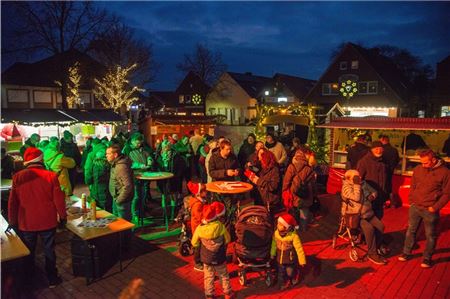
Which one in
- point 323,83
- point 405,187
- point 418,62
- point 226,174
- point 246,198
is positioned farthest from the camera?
point 418,62

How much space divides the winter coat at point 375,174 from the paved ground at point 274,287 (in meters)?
1.27

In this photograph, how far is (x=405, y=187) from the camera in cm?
973

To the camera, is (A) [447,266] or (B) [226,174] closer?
(A) [447,266]

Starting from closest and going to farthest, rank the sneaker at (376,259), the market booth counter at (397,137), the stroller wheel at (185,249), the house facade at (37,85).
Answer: the sneaker at (376,259) → the stroller wheel at (185,249) → the market booth counter at (397,137) → the house facade at (37,85)

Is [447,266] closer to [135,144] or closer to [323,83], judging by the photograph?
[135,144]

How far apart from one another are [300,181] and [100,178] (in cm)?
416

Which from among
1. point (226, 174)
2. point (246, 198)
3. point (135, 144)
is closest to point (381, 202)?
point (226, 174)

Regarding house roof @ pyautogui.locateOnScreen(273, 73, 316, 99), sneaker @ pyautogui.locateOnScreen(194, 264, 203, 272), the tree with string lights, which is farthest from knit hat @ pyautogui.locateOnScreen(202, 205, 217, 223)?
house roof @ pyautogui.locateOnScreen(273, 73, 316, 99)

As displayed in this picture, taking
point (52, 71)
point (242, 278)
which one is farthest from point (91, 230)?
point (52, 71)

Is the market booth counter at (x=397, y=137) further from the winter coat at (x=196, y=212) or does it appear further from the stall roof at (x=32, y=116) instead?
the stall roof at (x=32, y=116)

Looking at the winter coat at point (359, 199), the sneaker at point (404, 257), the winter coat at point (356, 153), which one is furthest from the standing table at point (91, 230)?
the winter coat at point (356, 153)

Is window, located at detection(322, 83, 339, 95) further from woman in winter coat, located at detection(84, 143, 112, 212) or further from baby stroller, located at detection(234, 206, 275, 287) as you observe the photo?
baby stroller, located at detection(234, 206, 275, 287)

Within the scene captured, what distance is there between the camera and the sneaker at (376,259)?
19.7 feet

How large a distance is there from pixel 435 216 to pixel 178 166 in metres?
5.82
